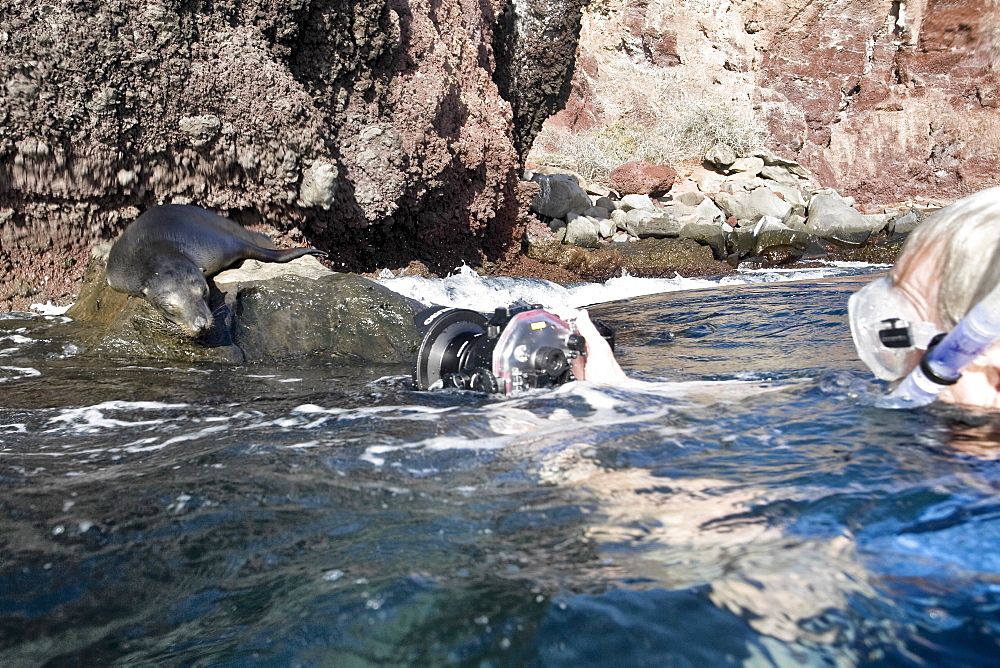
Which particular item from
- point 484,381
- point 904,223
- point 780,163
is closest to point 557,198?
point 904,223

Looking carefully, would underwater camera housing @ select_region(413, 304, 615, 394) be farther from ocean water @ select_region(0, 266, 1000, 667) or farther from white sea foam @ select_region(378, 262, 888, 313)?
white sea foam @ select_region(378, 262, 888, 313)

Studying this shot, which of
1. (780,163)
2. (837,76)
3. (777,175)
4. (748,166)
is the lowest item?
(777,175)

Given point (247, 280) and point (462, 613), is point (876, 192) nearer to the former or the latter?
point (247, 280)

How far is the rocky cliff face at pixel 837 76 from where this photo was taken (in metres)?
22.4

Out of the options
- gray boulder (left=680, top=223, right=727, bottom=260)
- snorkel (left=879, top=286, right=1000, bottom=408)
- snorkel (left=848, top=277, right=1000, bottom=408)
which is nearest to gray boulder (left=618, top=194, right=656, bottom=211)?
gray boulder (left=680, top=223, right=727, bottom=260)

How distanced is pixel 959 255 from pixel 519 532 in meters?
1.27

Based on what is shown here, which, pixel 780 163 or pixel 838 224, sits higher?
pixel 780 163

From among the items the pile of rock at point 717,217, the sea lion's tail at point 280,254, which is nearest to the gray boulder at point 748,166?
the pile of rock at point 717,217

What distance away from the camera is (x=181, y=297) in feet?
16.1

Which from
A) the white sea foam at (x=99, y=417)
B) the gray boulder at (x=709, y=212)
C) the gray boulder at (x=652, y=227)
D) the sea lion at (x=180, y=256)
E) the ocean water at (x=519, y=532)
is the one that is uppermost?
the gray boulder at (x=709, y=212)

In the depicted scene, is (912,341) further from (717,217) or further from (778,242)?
(717,217)

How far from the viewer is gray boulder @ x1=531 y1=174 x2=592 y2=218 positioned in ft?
45.3

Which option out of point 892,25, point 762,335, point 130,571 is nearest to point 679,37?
point 892,25

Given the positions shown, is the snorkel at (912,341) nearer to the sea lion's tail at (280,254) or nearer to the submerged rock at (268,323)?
the submerged rock at (268,323)
